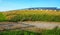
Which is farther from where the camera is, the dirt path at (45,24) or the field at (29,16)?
the field at (29,16)

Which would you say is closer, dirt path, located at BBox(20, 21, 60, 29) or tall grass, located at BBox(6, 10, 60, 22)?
dirt path, located at BBox(20, 21, 60, 29)

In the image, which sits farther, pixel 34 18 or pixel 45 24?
pixel 34 18

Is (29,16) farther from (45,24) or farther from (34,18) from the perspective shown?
(45,24)

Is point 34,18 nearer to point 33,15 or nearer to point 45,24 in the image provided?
point 33,15

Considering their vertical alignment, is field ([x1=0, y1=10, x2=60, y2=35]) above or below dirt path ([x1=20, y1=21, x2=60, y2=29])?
above

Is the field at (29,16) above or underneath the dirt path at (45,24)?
above

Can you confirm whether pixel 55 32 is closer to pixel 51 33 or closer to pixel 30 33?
pixel 51 33

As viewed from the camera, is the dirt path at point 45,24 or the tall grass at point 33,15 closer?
the dirt path at point 45,24

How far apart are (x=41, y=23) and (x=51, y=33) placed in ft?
1.89

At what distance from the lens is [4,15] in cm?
303

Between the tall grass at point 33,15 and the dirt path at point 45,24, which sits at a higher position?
the tall grass at point 33,15

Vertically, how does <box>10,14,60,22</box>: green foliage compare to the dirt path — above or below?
above

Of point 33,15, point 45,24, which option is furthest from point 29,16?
point 45,24

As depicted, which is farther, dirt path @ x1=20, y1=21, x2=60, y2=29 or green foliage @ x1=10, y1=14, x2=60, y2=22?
green foliage @ x1=10, y1=14, x2=60, y2=22
